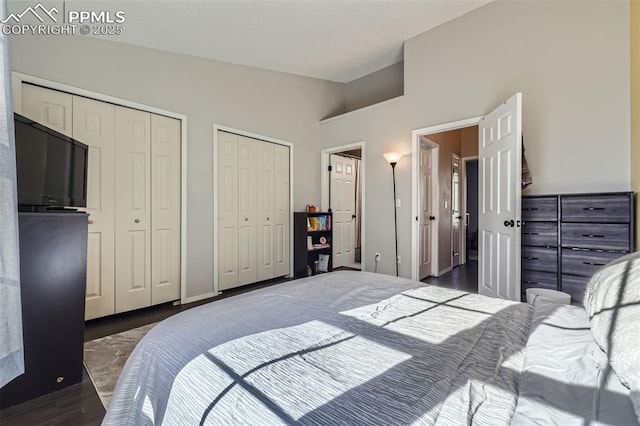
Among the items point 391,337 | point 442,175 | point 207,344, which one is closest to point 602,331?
point 391,337

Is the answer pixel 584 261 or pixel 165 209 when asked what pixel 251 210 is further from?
pixel 584 261

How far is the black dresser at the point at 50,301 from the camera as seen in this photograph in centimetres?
148

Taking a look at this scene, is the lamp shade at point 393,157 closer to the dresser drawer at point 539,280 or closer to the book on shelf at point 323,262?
the book on shelf at point 323,262

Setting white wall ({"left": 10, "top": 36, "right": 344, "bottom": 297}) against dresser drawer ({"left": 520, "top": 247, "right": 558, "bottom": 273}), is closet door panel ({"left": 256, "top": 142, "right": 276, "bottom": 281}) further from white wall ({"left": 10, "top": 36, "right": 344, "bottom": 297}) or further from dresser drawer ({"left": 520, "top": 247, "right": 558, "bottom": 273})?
dresser drawer ({"left": 520, "top": 247, "right": 558, "bottom": 273})

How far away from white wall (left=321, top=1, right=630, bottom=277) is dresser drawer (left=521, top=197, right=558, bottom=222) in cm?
34

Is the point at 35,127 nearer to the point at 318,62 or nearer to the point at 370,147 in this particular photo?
the point at 318,62

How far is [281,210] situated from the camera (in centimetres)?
424

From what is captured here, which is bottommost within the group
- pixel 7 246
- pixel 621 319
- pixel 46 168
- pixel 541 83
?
pixel 621 319

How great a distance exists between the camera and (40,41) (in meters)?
2.30

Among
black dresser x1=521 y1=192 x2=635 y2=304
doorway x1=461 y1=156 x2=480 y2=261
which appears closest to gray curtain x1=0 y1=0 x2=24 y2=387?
black dresser x1=521 y1=192 x2=635 y2=304

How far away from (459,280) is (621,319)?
153 inches

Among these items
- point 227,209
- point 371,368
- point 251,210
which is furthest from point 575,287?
point 227,209

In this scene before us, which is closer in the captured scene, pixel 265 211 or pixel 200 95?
pixel 200 95

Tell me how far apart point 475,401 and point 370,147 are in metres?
3.89
